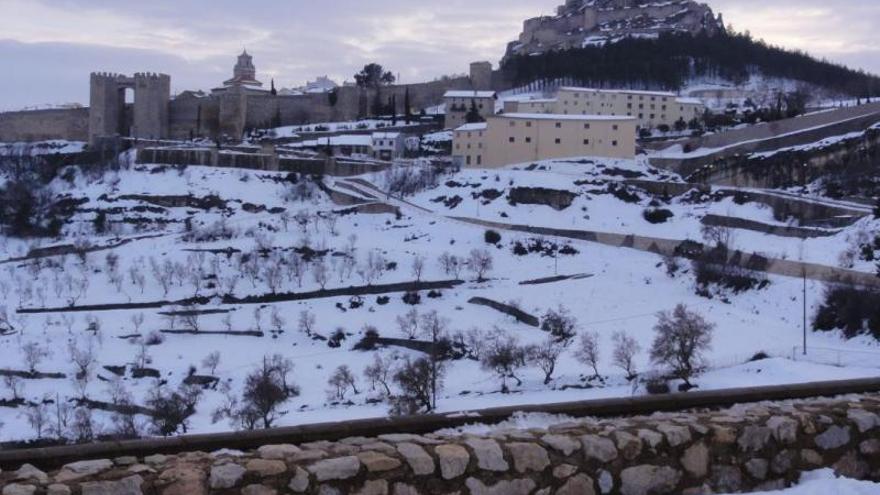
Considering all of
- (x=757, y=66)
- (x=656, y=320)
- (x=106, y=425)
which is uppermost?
(x=757, y=66)

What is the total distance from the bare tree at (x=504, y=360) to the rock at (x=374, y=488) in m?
14.9

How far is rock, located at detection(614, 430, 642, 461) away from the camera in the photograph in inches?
119

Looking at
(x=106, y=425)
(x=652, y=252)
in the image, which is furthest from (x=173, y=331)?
(x=652, y=252)

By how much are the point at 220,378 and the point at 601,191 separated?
1618cm

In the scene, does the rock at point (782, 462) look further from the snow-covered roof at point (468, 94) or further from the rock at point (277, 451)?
the snow-covered roof at point (468, 94)

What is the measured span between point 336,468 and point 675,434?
3.54ft

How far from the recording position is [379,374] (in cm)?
1822

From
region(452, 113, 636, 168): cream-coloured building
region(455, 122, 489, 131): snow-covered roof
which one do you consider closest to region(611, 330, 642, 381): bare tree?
A: region(452, 113, 636, 168): cream-coloured building

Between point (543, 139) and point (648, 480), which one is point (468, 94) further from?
point (648, 480)

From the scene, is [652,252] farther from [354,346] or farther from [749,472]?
[749,472]

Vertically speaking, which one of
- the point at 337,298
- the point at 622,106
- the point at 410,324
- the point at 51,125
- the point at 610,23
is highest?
the point at 610,23

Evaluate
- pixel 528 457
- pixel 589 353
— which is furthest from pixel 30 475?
pixel 589 353

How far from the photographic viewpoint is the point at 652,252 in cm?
2616

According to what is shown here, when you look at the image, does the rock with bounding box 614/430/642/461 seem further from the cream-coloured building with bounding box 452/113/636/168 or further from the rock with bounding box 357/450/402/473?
the cream-coloured building with bounding box 452/113/636/168
